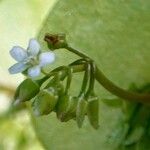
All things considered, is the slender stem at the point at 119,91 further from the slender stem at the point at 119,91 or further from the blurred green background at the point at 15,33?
the blurred green background at the point at 15,33

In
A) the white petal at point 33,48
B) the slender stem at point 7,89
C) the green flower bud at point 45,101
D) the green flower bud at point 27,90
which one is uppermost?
the white petal at point 33,48

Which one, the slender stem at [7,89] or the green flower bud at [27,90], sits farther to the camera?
the slender stem at [7,89]

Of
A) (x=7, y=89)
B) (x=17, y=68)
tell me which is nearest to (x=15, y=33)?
(x=7, y=89)

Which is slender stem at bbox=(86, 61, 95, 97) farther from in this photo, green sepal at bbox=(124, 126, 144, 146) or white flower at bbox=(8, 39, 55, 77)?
green sepal at bbox=(124, 126, 144, 146)

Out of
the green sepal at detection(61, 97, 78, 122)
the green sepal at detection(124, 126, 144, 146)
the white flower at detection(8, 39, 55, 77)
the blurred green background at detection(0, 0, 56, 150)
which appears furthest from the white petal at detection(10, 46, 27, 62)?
the blurred green background at detection(0, 0, 56, 150)

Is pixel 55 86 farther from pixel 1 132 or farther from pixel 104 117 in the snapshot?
pixel 1 132

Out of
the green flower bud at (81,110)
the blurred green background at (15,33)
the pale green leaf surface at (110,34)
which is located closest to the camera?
the green flower bud at (81,110)

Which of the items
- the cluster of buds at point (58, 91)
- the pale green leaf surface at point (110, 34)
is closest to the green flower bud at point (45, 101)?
the cluster of buds at point (58, 91)
